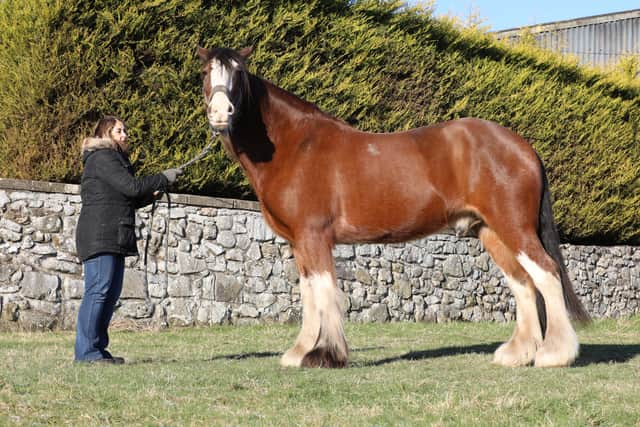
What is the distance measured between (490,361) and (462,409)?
2.37 meters

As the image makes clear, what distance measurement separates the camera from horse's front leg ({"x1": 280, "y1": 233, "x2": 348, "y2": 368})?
20.9ft

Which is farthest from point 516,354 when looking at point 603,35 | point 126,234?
point 603,35

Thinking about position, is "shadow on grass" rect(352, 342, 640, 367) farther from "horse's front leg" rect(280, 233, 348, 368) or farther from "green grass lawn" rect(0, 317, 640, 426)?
"horse's front leg" rect(280, 233, 348, 368)

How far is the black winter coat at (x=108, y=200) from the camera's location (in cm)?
663

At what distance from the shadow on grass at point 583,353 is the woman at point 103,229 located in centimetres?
199

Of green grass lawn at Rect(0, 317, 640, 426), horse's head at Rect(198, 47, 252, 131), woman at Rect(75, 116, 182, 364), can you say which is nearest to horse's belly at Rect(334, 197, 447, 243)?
green grass lawn at Rect(0, 317, 640, 426)

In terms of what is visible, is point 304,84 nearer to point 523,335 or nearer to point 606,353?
point 606,353

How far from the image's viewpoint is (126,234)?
6680 mm

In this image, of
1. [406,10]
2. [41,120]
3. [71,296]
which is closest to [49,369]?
[71,296]

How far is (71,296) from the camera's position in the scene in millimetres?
9781

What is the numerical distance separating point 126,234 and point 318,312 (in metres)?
1.58

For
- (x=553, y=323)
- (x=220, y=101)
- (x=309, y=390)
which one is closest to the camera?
(x=309, y=390)

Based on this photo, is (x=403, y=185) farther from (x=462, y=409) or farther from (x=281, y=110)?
(x=462, y=409)

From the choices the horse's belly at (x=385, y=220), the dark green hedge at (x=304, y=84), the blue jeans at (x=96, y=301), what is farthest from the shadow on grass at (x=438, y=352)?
the dark green hedge at (x=304, y=84)
